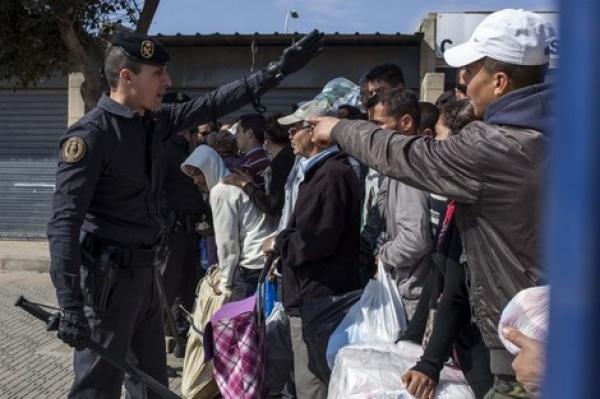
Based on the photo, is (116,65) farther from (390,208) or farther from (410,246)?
(410,246)

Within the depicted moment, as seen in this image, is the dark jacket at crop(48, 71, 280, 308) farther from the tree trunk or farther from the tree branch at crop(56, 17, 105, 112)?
the tree branch at crop(56, 17, 105, 112)

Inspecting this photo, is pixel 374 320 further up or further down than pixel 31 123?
further down

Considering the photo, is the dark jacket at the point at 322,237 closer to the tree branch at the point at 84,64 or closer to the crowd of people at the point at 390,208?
the crowd of people at the point at 390,208

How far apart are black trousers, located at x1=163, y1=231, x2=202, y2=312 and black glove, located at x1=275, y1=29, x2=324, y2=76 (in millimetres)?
2785

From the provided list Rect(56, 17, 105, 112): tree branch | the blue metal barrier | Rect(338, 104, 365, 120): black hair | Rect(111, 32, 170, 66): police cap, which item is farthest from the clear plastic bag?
Rect(56, 17, 105, 112): tree branch

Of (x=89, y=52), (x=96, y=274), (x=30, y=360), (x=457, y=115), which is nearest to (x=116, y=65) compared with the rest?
(x=96, y=274)

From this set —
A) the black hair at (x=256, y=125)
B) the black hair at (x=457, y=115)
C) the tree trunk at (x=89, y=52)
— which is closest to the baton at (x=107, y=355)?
the black hair at (x=457, y=115)

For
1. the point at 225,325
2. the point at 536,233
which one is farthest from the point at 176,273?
the point at 536,233

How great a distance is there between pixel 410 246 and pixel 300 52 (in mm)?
1051

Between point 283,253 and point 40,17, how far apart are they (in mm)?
6020

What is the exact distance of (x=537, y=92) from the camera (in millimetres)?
2119

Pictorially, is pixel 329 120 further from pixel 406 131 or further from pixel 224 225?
pixel 224 225

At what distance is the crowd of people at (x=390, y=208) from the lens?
2117 mm

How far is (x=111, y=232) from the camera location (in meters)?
3.63
